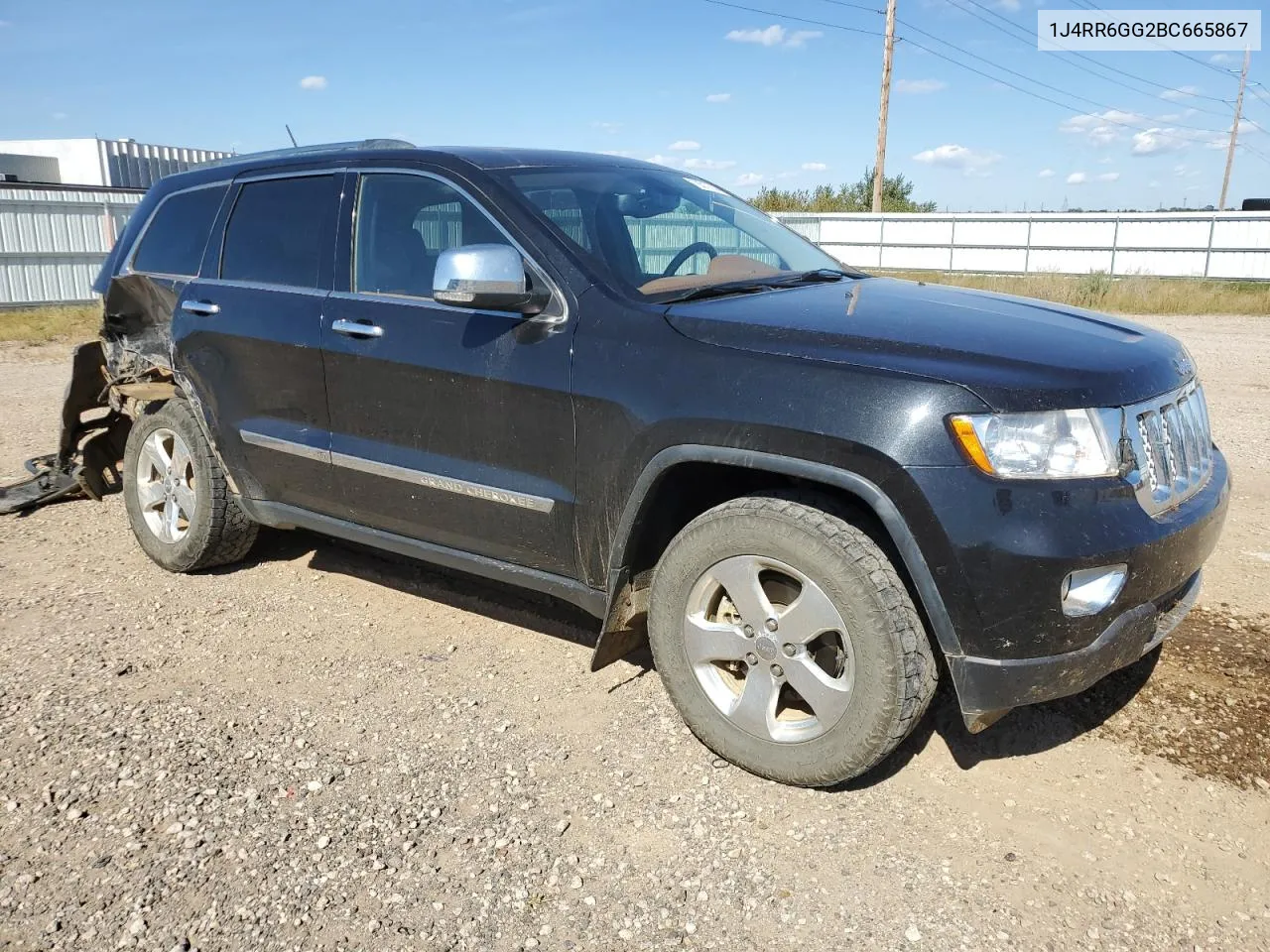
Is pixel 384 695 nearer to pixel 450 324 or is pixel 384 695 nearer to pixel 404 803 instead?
pixel 404 803

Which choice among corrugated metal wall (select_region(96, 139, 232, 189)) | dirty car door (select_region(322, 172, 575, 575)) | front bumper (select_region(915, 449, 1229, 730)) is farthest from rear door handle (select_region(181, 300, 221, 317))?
corrugated metal wall (select_region(96, 139, 232, 189))

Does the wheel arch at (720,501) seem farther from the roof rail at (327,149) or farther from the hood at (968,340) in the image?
the roof rail at (327,149)

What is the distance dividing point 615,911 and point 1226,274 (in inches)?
1090

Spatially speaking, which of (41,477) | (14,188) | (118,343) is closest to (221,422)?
(118,343)

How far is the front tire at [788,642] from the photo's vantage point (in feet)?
9.16

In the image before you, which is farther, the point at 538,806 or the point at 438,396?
Result: the point at 438,396

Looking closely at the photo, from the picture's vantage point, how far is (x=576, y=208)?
3.68 metres

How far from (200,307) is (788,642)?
312 cm

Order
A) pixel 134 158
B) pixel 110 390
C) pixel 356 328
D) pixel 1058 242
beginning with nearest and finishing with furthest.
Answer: pixel 356 328
pixel 110 390
pixel 1058 242
pixel 134 158

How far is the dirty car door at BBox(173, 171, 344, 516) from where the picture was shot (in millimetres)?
4109

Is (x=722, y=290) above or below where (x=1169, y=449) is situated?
above

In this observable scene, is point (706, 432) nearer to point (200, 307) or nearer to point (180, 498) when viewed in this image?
point (200, 307)

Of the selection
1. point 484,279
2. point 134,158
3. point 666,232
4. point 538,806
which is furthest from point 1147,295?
point 134,158

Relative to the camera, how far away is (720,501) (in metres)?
3.38
